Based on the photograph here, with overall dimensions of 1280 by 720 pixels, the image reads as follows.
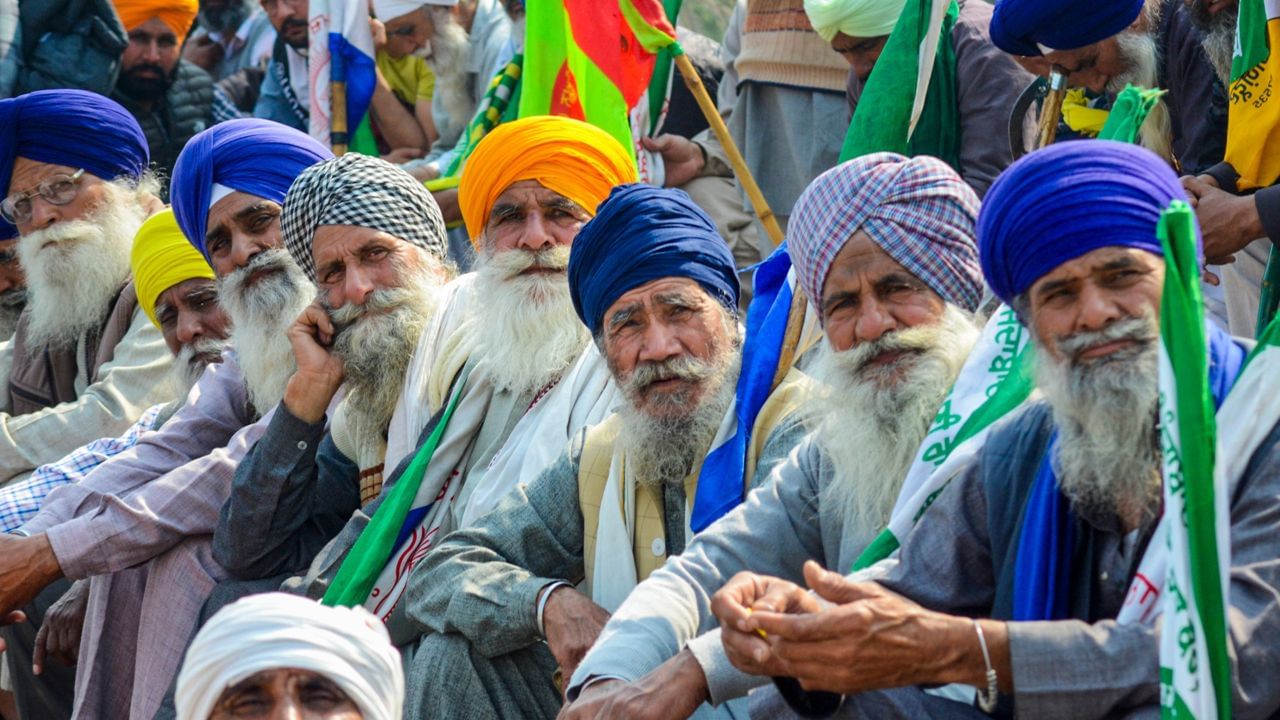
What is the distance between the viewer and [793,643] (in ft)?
12.1

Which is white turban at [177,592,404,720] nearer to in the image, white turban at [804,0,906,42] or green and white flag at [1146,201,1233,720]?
green and white flag at [1146,201,1233,720]

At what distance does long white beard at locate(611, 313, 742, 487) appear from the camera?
5.07 metres

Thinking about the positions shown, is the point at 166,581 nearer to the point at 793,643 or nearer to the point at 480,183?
the point at 480,183

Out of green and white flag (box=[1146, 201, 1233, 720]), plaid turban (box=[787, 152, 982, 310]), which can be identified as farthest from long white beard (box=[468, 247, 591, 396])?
green and white flag (box=[1146, 201, 1233, 720])

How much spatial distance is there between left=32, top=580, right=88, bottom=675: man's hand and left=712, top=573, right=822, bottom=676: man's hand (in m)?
3.62

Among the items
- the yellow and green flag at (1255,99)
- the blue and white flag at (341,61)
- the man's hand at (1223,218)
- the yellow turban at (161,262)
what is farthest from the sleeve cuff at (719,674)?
the blue and white flag at (341,61)

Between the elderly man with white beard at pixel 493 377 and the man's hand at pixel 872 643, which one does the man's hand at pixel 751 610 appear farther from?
the elderly man with white beard at pixel 493 377

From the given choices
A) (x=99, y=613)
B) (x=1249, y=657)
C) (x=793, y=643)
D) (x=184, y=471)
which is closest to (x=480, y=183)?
(x=184, y=471)

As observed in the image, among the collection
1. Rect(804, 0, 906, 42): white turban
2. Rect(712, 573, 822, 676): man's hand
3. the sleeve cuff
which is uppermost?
Rect(804, 0, 906, 42): white turban

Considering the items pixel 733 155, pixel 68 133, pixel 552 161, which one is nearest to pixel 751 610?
pixel 552 161

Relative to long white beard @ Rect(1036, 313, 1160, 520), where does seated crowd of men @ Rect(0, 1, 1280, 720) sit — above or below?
below

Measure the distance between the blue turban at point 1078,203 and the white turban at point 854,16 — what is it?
306 centimetres

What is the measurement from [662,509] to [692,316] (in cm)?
56

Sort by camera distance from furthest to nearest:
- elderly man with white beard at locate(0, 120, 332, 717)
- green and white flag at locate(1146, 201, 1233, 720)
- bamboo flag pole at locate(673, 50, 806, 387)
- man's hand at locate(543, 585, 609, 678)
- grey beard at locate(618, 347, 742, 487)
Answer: bamboo flag pole at locate(673, 50, 806, 387) → elderly man with white beard at locate(0, 120, 332, 717) → grey beard at locate(618, 347, 742, 487) → man's hand at locate(543, 585, 609, 678) → green and white flag at locate(1146, 201, 1233, 720)
